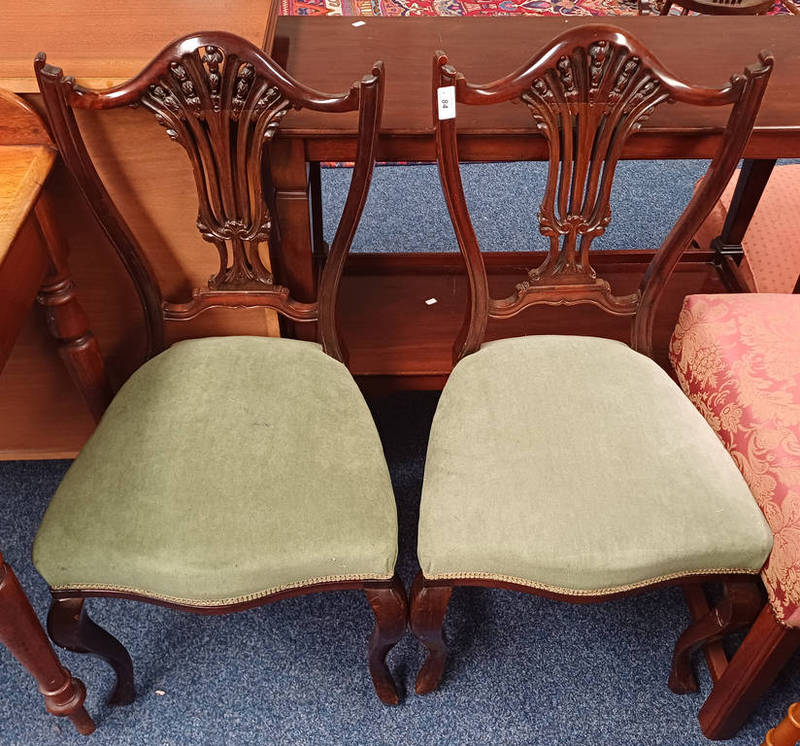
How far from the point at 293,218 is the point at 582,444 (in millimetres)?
515

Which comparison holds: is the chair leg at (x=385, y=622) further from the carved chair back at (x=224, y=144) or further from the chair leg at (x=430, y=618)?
the carved chair back at (x=224, y=144)

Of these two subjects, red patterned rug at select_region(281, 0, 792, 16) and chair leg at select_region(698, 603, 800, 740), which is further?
red patterned rug at select_region(281, 0, 792, 16)

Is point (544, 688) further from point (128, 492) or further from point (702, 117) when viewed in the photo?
point (702, 117)

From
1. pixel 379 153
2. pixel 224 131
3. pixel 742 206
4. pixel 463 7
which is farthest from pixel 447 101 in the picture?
pixel 463 7

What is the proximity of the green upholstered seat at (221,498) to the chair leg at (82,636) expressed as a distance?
0.05 meters

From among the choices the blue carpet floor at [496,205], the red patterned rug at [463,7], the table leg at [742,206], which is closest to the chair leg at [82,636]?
the blue carpet floor at [496,205]

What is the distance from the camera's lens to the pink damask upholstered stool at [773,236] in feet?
5.00

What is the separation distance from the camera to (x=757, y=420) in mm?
950

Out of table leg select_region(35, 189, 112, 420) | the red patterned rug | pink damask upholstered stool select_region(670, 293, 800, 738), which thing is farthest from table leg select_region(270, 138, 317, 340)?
the red patterned rug

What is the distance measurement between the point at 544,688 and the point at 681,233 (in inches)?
27.6

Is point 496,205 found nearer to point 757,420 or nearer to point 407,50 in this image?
point 407,50

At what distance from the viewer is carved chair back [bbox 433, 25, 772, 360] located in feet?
2.87

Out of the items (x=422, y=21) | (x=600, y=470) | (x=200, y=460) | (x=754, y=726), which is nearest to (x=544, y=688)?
(x=754, y=726)

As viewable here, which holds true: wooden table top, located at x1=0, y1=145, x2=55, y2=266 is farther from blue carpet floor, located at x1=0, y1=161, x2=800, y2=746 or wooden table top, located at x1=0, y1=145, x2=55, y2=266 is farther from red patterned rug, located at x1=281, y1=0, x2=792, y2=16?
red patterned rug, located at x1=281, y1=0, x2=792, y2=16
